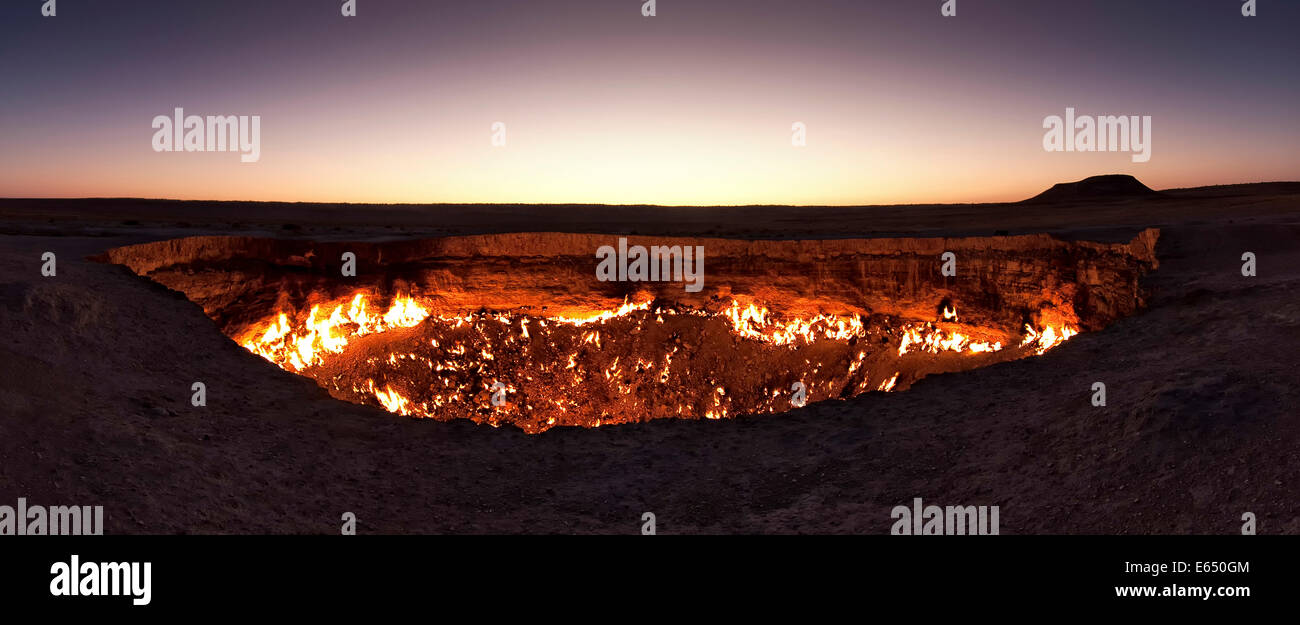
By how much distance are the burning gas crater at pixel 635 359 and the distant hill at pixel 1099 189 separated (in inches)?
3030

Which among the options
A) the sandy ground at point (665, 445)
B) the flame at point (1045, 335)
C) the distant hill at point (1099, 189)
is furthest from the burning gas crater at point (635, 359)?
the distant hill at point (1099, 189)

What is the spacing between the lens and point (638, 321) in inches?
951

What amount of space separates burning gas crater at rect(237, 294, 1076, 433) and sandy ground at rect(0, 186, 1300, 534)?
9.76 metres

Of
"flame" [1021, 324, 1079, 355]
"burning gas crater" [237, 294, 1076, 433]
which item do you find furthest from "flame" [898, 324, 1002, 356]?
"flame" [1021, 324, 1079, 355]

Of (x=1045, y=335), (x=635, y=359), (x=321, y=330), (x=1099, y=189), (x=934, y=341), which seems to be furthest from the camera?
(x=1099, y=189)

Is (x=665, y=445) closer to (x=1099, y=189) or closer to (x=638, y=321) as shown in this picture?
(x=638, y=321)

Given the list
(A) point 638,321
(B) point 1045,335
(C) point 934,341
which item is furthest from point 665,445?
(C) point 934,341

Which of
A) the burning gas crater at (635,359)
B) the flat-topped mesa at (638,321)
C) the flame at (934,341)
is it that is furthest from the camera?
the burning gas crater at (635,359)

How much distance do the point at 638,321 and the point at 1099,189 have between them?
91885 mm

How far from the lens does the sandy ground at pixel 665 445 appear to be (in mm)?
7066

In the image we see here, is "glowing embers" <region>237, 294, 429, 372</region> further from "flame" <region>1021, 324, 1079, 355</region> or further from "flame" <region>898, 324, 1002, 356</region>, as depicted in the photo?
"flame" <region>1021, 324, 1079, 355</region>

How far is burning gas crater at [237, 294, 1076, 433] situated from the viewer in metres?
22.4

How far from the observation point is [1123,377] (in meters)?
9.94

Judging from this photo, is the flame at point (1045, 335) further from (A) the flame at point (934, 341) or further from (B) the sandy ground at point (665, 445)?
(B) the sandy ground at point (665, 445)
